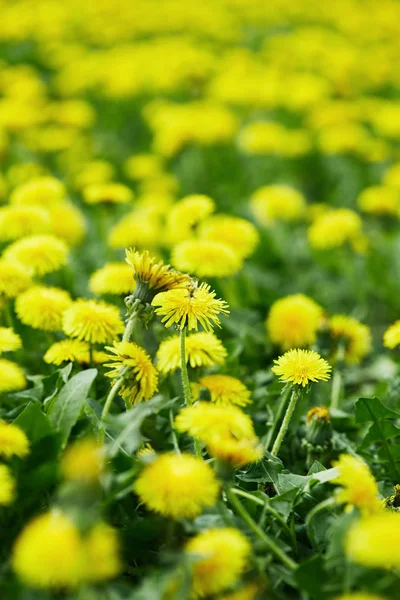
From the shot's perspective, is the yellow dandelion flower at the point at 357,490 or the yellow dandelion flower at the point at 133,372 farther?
the yellow dandelion flower at the point at 133,372

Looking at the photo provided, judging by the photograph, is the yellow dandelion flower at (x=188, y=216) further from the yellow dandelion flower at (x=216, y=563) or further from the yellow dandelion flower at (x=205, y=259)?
the yellow dandelion flower at (x=216, y=563)

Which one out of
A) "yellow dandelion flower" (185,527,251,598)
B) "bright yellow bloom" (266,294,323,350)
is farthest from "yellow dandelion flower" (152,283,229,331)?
"bright yellow bloom" (266,294,323,350)

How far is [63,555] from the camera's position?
100 cm

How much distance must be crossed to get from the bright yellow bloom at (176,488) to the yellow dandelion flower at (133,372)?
33 centimetres

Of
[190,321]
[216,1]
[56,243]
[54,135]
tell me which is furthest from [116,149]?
[216,1]

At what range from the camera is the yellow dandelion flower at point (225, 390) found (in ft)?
5.89

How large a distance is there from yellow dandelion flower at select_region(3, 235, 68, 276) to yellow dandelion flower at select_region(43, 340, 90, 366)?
0.34m

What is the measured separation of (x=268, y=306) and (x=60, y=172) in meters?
2.14

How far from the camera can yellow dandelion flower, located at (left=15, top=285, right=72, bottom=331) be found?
6.44ft

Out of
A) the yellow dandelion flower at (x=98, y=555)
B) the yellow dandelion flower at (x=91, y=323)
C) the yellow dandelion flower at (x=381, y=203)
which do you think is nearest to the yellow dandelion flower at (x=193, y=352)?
A: the yellow dandelion flower at (x=91, y=323)

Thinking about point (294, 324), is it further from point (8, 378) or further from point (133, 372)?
point (8, 378)

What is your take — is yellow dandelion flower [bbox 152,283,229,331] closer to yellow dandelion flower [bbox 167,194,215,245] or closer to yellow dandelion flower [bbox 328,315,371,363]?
yellow dandelion flower [bbox 328,315,371,363]

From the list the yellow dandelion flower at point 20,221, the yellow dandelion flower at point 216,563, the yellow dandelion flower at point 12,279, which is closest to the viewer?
the yellow dandelion flower at point 216,563

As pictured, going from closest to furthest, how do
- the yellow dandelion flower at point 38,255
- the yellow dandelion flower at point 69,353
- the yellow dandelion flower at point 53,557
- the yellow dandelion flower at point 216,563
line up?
the yellow dandelion flower at point 53,557 < the yellow dandelion flower at point 216,563 < the yellow dandelion flower at point 69,353 < the yellow dandelion flower at point 38,255
